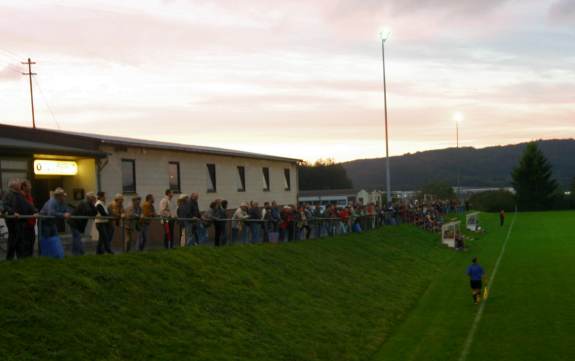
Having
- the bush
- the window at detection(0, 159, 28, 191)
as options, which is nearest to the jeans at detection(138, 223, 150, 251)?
the window at detection(0, 159, 28, 191)

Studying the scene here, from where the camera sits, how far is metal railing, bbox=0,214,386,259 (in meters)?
13.2

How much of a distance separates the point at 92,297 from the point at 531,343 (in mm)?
11554

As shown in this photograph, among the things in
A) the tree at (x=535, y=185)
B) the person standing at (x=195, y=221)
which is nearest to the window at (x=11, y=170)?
A: the person standing at (x=195, y=221)

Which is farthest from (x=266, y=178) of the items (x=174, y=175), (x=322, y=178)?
(x=322, y=178)

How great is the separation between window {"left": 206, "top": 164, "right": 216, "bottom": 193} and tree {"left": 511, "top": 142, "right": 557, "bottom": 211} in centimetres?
7459

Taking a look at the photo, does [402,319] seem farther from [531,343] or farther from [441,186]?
[441,186]

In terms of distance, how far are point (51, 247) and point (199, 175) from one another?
67.8 ft

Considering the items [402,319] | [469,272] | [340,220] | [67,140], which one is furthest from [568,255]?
[67,140]

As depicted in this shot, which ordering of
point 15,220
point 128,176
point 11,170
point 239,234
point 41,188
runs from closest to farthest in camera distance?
point 15,220 → point 239,234 → point 11,170 → point 41,188 → point 128,176

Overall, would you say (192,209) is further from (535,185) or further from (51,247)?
(535,185)

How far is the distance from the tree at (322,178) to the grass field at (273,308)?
105 metres

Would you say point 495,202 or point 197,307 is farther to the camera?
point 495,202

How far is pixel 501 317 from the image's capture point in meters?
21.6

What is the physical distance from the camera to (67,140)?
2611 centimetres
